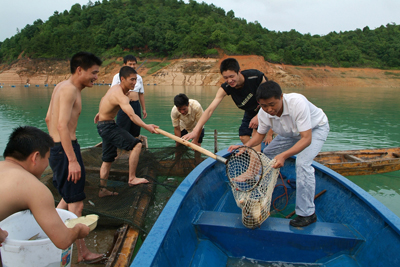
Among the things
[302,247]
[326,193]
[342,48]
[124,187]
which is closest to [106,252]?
[124,187]

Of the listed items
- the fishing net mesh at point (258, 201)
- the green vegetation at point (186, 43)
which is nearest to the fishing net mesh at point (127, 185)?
the fishing net mesh at point (258, 201)

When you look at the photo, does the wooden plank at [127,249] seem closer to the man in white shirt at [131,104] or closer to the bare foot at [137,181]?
the bare foot at [137,181]

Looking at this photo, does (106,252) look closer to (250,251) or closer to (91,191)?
(91,191)

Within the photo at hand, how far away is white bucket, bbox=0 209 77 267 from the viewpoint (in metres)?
1.77

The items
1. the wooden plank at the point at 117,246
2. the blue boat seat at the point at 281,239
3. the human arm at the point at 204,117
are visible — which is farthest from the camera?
the human arm at the point at 204,117

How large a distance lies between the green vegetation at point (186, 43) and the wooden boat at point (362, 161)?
1986 inches

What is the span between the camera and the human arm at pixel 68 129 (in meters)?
2.66

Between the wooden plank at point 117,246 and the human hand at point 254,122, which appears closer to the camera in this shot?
the wooden plank at point 117,246

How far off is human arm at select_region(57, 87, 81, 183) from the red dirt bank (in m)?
44.3

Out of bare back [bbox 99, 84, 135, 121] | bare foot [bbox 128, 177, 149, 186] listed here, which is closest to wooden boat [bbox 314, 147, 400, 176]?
bare foot [bbox 128, 177, 149, 186]

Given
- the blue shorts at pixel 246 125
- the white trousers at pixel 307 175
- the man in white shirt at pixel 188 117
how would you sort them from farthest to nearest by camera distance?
the man in white shirt at pixel 188 117, the blue shorts at pixel 246 125, the white trousers at pixel 307 175

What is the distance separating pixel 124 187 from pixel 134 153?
1.89 feet

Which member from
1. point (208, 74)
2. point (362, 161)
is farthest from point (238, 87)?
point (208, 74)

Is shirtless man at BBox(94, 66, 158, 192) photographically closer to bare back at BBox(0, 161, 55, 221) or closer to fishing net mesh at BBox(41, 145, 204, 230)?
fishing net mesh at BBox(41, 145, 204, 230)
